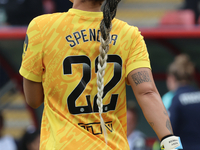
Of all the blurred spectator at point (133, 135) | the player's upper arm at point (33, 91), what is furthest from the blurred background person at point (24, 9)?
the player's upper arm at point (33, 91)

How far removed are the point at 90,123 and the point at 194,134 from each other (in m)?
1.86

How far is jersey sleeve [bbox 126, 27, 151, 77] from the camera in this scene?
149cm

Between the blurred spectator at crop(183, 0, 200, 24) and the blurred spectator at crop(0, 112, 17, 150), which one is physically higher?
the blurred spectator at crop(183, 0, 200, 24)

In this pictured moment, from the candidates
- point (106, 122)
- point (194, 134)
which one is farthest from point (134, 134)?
point (106, 122)

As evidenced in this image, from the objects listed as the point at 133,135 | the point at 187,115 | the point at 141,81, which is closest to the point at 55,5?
the point at 133,135

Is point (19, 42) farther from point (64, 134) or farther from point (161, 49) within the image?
point (64, 134)

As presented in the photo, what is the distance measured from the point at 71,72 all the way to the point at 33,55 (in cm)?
19

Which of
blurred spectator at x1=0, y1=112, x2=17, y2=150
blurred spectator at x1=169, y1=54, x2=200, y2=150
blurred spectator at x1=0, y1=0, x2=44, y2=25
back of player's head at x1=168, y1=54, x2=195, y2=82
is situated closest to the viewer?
blurred spectator at x1=169, y1=54, x2=200, y2=150

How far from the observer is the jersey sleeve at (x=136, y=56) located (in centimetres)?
149

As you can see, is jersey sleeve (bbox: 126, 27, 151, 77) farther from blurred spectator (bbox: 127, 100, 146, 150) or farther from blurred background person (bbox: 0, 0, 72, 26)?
blurred background person (bbox: 0, 0, 72, 26)

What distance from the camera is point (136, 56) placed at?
1499 millimetres

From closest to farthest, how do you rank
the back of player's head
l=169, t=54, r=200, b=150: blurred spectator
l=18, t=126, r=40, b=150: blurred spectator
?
l=169, t=54, r=200, b=150: blurred spectator < the back of player's head < l=18, t=126, r=40, b=150: blurred spectator

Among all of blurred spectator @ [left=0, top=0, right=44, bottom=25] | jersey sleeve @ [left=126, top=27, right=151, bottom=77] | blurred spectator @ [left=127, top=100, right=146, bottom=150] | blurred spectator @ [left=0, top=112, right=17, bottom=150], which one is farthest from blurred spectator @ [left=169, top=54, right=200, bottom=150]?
blurred spectator @ [left=0, top=0, right=44, bottom=25]

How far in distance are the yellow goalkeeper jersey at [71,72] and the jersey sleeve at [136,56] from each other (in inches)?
0.5
